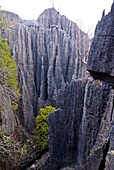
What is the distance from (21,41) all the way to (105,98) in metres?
8.21

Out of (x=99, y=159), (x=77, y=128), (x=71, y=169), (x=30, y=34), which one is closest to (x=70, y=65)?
(x=30, y=34)

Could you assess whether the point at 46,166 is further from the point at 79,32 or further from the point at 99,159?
the point at 79,32

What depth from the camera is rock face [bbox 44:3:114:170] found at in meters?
4.41

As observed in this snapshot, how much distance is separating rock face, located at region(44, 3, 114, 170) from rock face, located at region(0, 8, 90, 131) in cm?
359

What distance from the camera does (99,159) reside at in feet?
12.5

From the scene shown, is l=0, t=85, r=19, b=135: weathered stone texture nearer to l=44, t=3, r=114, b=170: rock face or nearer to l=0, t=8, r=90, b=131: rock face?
l=0, t=8, r=90, b=131: rock face

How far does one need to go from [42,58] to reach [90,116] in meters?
7.09

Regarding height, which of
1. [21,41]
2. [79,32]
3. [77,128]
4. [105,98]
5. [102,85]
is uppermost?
[79,32]

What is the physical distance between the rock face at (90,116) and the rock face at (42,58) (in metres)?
3.59

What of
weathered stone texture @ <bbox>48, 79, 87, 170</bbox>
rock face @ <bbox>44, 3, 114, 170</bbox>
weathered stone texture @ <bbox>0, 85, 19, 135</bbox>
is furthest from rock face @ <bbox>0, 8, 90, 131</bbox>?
rock face @ <bbox>44, 3, 114, 170</bbox>

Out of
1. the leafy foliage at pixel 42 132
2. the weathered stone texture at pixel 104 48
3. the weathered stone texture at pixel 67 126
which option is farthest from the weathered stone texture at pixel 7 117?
the weathered stone texture at pixel 104 48

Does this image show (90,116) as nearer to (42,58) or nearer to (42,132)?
(42,132)

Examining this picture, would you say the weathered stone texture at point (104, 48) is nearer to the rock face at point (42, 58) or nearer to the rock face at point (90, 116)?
the rock face at point (90, 116)

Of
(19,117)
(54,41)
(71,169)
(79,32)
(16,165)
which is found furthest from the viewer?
(79,32)
